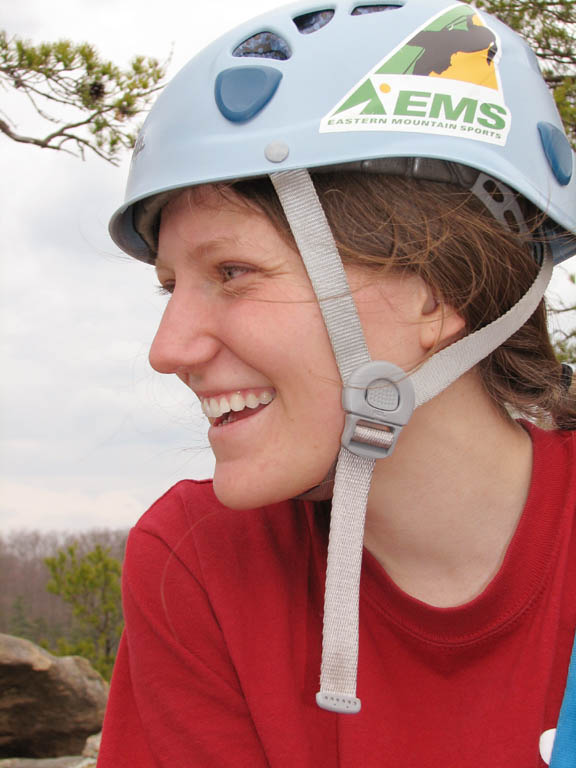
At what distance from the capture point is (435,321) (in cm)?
175

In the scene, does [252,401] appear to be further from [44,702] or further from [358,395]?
[44,702]

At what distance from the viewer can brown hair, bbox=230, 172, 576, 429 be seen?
5.50 feet

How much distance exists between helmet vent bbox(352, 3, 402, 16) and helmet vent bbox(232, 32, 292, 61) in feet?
0.63

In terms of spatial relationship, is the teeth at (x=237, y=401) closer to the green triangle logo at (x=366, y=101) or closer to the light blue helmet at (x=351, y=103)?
the light blue helmet at (x=351, y=103)

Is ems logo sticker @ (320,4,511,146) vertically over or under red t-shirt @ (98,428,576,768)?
over

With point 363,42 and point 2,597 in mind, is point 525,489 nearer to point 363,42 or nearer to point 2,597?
point 363,42

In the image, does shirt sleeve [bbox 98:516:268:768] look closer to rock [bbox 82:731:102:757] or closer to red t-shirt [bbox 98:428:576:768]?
red t-shirt [bbox 98:428:576:768]

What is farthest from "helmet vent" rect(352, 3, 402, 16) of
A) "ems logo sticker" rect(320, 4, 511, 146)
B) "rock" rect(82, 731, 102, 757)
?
"rock" rect(82, 731, 102, 757)

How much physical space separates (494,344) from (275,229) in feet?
1.81

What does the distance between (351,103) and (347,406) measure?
606 millimetres

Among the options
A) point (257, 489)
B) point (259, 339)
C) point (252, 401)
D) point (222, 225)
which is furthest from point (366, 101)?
point (257, 489)

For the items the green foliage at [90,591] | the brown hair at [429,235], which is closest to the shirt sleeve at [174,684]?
the brown hair at [429,235]

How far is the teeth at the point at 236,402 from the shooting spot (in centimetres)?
172

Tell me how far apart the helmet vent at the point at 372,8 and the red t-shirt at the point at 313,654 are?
105 centimetres
